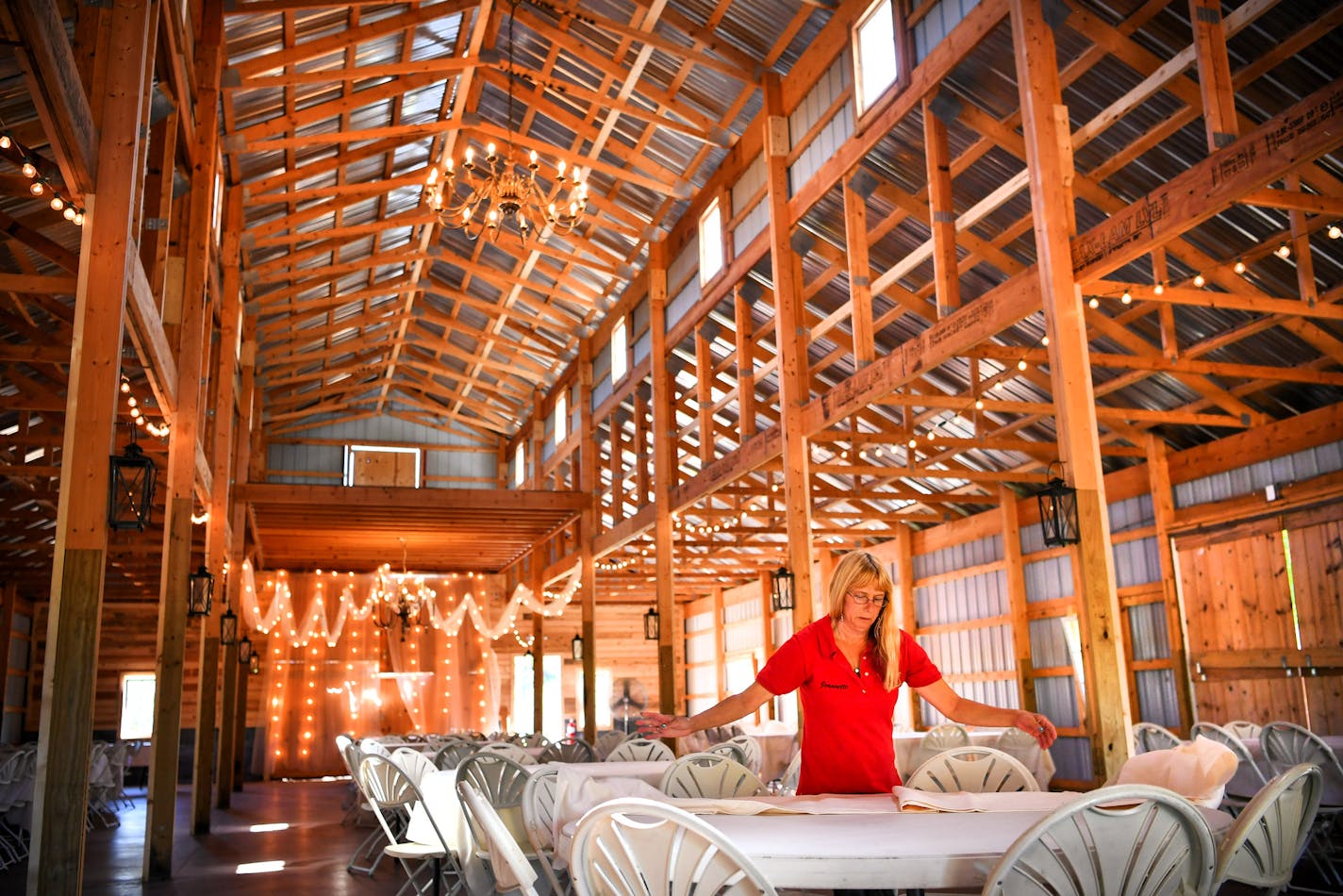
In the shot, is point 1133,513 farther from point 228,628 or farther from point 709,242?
point 228,628

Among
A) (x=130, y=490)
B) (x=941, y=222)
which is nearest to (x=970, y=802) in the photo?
(x=130, y=490)

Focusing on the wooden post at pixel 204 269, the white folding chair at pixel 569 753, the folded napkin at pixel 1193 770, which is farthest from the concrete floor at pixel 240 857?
the folded napkin at pixel 1193 770

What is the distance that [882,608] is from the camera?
3467 mm

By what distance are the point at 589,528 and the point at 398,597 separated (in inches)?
A: 289

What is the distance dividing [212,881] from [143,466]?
3.07 metres

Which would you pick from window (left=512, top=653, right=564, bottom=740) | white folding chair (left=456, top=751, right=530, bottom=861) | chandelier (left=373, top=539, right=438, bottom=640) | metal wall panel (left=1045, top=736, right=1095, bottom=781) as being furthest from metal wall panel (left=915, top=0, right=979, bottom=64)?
window (left=512, top=653, right=564, bottom=740)

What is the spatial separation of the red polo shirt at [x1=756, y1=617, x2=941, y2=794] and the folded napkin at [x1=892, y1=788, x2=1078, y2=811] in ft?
0.47

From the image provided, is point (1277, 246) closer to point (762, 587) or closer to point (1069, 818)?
point (1069, 818)

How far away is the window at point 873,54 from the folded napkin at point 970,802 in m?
7.75

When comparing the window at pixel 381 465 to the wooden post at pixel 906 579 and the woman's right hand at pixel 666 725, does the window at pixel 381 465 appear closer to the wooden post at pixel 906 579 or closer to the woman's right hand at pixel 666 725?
the wooden post at pixel 906 579

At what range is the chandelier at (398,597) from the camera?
19875 millimetres

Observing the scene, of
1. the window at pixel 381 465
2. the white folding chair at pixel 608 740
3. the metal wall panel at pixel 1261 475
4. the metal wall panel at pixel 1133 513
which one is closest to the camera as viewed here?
the metal wall panel at pixel 1261 475

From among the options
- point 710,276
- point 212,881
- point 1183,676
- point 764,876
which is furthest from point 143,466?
point 1183,676

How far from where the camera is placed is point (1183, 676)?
41.5 feet
